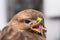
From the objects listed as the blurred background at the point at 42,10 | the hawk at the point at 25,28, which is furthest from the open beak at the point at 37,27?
the blurred background at the point at 42,10

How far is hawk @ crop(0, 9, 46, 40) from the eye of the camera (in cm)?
106

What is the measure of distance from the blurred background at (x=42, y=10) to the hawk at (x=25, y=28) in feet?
3.13

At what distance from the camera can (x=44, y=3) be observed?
2396 millimetres

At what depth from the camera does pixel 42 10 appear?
235 centimetres

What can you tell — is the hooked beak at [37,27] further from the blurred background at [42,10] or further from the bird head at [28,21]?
the blurred background at [42,10]

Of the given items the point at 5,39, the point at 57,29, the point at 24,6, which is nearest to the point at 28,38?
the point at 5,39

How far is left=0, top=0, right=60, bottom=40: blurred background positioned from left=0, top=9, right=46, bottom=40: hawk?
955 mm

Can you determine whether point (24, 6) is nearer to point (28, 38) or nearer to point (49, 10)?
Answer: point (49, 10)

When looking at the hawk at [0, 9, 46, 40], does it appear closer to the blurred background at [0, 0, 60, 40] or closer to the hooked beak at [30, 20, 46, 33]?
the hooked beak at [30, 20, 46, 33]

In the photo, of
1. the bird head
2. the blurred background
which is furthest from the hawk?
the blurred background

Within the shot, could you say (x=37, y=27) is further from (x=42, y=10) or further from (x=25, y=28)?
(x=42, y=10)

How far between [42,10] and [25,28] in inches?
44.6

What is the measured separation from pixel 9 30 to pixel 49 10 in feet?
4.41

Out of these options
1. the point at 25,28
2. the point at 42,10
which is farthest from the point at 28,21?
the point at 42,10
